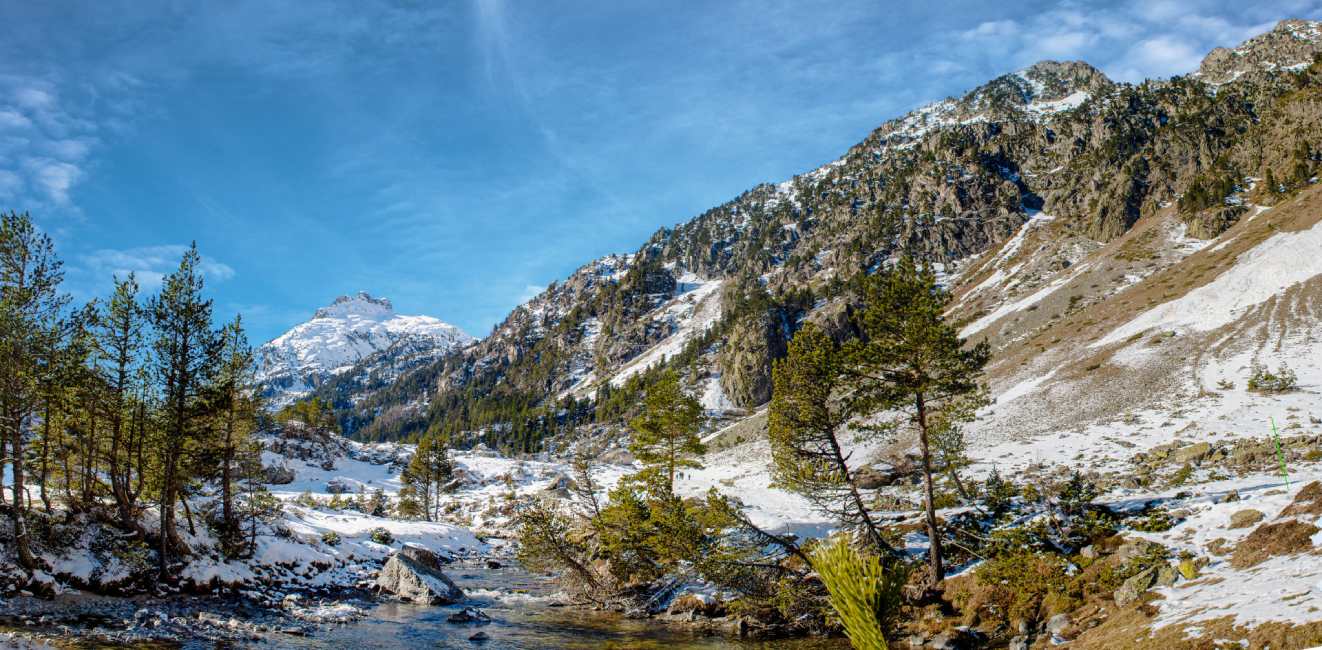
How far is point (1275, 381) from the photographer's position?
38.6 metres

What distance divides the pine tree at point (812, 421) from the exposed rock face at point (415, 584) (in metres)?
16.9

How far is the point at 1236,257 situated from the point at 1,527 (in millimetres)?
108862

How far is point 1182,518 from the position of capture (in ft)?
60.6

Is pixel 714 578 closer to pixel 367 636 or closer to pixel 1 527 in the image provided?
pixel 367 636

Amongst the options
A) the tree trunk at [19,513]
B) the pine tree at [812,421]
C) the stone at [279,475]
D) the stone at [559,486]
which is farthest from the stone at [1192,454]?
the stone at [279,475]

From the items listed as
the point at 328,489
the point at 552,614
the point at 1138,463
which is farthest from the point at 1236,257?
the point at 328,489

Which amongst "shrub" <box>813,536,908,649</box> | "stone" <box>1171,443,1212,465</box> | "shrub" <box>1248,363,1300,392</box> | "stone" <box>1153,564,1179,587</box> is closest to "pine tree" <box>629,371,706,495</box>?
"stone" <box>1153,564,1179,587</box>

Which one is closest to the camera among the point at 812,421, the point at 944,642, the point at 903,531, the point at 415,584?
the point at 944,642

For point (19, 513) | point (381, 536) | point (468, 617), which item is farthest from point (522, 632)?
point (381, 536)

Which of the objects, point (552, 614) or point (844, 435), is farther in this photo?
point (844, 435)

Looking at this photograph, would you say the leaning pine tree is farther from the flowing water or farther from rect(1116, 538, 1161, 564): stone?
the flowing water

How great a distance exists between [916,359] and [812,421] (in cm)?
438

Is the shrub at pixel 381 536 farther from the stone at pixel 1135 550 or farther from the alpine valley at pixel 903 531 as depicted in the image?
the stone at pixel 1135 550

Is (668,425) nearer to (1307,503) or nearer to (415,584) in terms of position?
(415,584)
